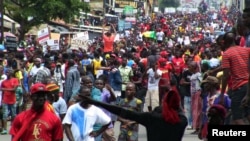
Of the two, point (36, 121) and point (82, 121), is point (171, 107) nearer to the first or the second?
point (36, 121)

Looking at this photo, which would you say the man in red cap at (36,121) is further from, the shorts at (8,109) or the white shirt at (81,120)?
the shorts at (8,109)

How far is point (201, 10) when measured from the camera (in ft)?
428

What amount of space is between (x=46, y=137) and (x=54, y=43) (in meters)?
19.4

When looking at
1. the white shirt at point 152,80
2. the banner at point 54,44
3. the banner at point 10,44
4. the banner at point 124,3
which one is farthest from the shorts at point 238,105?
the banner at point 124,3

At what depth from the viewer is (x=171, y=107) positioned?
809 cm

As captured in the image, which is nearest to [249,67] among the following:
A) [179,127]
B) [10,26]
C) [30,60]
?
[179,127]

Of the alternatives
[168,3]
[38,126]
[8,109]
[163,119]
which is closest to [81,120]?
[38,126]

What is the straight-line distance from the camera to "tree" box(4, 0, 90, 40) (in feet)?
124

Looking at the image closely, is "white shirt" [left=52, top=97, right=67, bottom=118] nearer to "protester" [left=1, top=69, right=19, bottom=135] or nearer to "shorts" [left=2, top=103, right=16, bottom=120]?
"shorts" [left=2, top=103, right=16, bottom=120]

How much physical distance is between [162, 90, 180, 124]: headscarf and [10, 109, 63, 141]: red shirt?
171cm

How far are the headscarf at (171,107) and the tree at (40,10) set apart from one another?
29764mm

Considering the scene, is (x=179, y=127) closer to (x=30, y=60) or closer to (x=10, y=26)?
(x=30, y=60)

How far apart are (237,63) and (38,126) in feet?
7.93

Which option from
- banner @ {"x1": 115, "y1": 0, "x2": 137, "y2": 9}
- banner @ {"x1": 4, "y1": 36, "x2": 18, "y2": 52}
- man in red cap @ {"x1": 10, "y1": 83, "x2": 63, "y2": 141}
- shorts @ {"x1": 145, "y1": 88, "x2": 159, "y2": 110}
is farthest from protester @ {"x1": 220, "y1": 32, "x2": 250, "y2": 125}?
banner @ {"x1": 115, "y1": 0, "x2": 137, "y2": 9}
